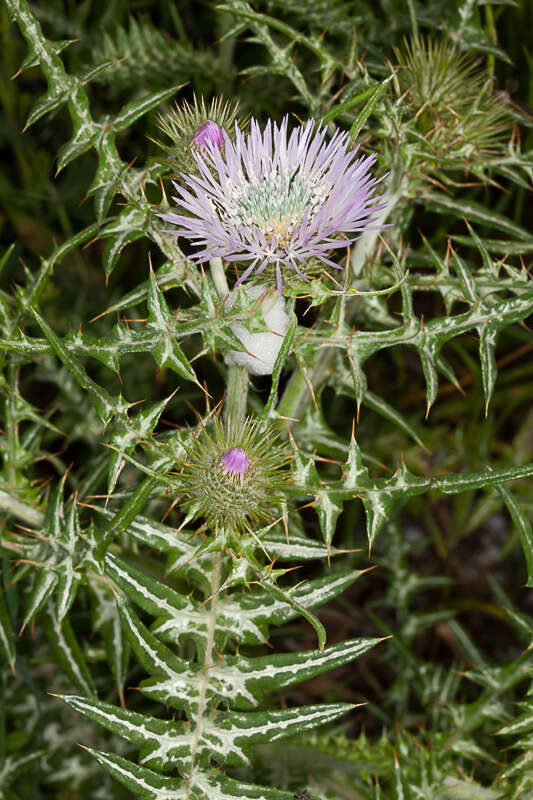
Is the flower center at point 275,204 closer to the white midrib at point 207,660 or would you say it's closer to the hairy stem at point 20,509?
the white midrib at point 207,660

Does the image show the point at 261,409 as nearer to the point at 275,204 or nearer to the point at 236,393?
the point at 236,393

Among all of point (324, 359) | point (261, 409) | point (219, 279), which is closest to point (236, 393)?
point (219, 279)

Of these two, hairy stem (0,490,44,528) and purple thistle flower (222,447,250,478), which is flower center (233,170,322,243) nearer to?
purple thistle flower (222,447,250,478)

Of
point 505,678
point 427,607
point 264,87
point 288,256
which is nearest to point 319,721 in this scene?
point 505,678

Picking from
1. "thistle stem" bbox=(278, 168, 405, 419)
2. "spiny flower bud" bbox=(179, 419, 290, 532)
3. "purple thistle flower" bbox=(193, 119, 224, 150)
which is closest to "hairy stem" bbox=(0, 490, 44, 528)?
"spiny flower bud" bbox=(179, 419, 290, 532)

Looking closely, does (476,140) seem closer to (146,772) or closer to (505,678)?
(505,678)

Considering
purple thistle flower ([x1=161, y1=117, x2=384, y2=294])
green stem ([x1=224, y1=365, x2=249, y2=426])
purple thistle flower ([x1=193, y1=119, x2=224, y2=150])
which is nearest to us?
purple thistle flower ([x1=161, y1=117, x2=384, y2=294])

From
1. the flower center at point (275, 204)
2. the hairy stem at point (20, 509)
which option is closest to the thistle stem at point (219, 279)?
the flower center at point (275, 204)
